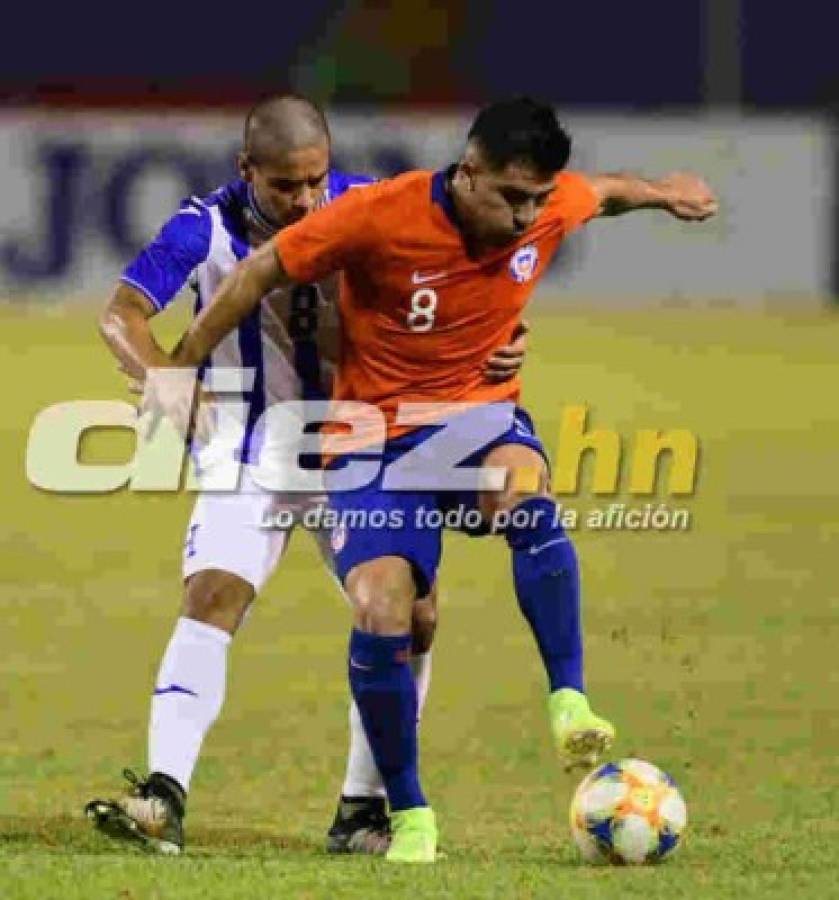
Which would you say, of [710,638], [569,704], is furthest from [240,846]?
[710,638]

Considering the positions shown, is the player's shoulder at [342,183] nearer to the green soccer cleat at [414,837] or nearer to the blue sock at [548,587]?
the blue sock at [548,587]

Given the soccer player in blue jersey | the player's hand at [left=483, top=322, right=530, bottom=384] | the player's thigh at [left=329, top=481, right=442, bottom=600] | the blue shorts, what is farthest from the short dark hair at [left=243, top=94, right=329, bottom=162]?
the player's thigh at [left=329, top=481, right=442, bottom=600]

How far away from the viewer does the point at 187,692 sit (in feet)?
24.8

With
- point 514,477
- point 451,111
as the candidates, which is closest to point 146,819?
point 514,477

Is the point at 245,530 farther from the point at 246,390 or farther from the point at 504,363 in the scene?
the point at 504,363

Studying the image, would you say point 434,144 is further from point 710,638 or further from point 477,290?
point 477,290

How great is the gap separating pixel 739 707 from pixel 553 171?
3528 mm

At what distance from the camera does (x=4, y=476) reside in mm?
16547

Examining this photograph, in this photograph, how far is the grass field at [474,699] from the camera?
6961mm

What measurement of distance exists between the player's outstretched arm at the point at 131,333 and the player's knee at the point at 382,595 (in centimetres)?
82

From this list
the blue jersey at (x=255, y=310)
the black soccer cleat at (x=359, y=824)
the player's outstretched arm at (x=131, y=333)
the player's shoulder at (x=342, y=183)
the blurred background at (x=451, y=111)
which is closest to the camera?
the player's outstretched arm at (x=131, y=333)

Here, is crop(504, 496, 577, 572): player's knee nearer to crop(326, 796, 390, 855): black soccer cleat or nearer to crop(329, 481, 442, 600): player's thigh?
crop(329, 481, 442, 600): player's thigh

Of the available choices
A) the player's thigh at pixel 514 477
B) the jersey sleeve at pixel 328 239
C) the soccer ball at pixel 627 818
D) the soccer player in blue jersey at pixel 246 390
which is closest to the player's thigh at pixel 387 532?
the player's thigh at pixel 514 477

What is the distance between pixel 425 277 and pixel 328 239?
34 cm
